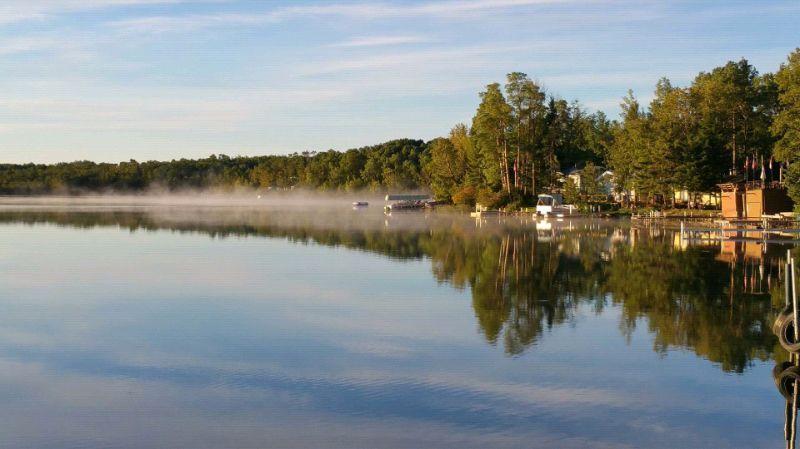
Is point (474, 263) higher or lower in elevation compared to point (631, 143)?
lower

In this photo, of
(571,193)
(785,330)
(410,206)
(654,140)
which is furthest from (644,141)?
(785,330)

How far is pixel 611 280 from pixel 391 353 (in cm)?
1556

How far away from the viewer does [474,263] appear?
39250 mm

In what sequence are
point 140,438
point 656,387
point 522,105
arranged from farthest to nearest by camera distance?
point 522,105, point 656,387, point 140,438

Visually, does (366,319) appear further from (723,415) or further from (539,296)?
(723,415)

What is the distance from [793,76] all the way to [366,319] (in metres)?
47.1

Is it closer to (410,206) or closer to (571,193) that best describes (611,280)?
(571,193)

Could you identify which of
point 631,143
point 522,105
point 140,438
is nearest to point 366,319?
point 140,438

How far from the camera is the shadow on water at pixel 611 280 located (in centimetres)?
2147

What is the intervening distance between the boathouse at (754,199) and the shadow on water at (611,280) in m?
8.30

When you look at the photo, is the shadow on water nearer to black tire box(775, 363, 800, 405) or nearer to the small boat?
black tire box(775, 363, 800, 405)

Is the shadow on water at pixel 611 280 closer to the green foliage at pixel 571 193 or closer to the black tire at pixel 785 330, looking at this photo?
the black tire at pixel 785 330

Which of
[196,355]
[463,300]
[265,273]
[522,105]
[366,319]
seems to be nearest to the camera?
[196,355]

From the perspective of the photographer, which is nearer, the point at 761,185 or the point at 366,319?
the point at 366,319
